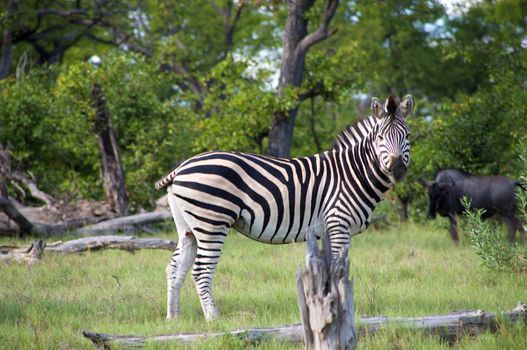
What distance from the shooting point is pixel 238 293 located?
8914 millimetres

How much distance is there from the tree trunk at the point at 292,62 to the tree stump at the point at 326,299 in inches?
448

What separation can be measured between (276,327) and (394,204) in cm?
1252

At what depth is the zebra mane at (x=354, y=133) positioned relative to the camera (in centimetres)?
851

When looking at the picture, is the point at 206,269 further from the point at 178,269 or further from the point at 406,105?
the point at 406,105

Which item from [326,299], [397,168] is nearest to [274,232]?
[397,168]

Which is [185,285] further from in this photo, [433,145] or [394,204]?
[394,204]

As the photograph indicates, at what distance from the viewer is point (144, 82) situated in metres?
18.3

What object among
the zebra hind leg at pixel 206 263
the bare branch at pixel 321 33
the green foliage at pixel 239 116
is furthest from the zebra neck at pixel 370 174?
the bare branch at pixel 321 33

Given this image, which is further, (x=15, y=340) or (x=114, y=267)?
(x=114, y=267)

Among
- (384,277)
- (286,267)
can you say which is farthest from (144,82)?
(384,277)

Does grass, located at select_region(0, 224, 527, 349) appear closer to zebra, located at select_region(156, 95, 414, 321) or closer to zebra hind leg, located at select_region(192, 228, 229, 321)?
zebra hind leg, located at select_region(192, 228, 229, 321)

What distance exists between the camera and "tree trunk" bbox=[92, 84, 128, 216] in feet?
52.8

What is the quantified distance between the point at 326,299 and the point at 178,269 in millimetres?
3197

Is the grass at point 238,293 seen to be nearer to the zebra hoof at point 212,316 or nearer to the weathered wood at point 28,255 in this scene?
the zebra hoof at point 212,316
